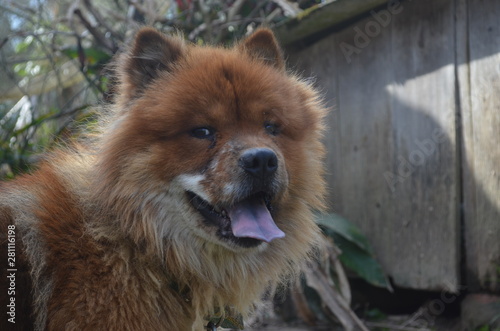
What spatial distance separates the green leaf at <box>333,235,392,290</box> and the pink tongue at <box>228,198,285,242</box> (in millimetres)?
2392

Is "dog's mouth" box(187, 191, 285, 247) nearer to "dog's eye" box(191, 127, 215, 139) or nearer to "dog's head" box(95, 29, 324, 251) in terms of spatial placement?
"dog's head" box(95, 29, 324, 251)

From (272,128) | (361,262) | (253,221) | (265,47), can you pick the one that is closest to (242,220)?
(253,221)

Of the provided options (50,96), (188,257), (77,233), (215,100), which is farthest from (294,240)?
(50,96)

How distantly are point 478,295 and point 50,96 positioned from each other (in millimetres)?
9219

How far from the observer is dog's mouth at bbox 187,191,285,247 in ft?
9.31

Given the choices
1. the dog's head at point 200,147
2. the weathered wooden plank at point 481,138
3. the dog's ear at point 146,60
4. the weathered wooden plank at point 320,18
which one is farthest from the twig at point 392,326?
the dog's ear at point 146,60

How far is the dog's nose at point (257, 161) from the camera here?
281 centimetres

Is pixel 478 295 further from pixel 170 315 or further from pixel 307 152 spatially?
pixel 170 315

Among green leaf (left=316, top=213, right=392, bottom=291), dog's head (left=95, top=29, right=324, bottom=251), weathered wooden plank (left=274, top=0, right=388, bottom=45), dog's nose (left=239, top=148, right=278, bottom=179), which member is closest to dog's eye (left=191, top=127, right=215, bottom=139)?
dog's head (left=95, top=29, right=324, bottom=251)

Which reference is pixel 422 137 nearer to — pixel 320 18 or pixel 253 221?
pixel 320 18

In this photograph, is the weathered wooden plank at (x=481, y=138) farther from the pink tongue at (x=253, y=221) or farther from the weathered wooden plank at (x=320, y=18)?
the pink tongue at (x=253, y=221)

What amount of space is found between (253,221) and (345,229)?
2418mm

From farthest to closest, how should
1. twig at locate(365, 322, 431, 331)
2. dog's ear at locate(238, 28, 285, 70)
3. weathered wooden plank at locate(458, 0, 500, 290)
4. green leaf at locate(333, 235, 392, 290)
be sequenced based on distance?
green leaf at locate(333, 235, 392, 290) < twig at locate(365, 322, 431, 331) < weathered wooden plank at locate(458, 0, 500, 290) < dog's ear at locate(238, 28, 285, 70)

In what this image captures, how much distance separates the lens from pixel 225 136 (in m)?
2.93
